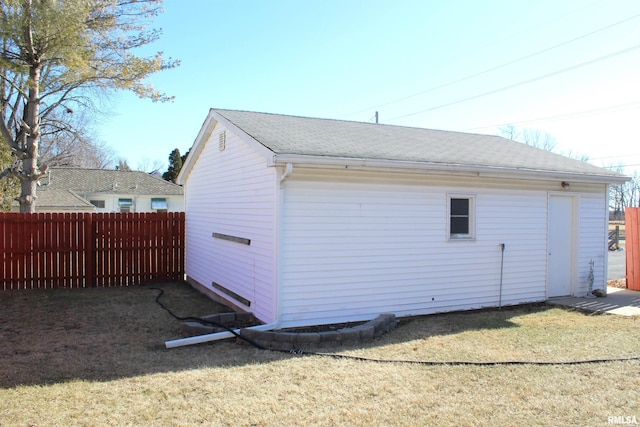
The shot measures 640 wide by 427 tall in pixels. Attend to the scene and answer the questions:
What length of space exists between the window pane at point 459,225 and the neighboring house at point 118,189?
1118 inches

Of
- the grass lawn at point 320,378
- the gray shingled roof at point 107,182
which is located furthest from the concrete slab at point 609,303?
the gray shingled roof at point 107,182

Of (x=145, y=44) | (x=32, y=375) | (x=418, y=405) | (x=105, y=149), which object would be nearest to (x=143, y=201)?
(x=105, y=149)

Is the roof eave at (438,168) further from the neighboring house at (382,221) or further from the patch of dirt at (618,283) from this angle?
the patch of dirt at (618,283)

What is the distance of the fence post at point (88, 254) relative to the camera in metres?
11.1

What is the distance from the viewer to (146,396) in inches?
172

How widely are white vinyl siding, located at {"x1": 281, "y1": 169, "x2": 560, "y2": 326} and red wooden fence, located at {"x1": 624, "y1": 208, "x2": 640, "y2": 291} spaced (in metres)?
3.75

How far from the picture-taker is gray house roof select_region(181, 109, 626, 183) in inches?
277

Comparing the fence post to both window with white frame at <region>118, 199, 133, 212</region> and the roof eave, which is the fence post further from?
window with white frame at <region>118, 199, 133, 212</region>

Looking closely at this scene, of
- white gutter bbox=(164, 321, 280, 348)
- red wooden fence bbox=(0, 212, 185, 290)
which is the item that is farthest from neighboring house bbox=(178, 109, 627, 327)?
red wooden fence bbox=(0, 212, 185, 290)

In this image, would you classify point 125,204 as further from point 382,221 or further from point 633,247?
point 633,247

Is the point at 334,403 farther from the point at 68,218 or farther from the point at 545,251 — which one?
the point at 68,218

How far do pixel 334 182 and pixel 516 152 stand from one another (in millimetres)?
5551

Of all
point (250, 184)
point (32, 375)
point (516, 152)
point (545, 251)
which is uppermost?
point (516, 152)

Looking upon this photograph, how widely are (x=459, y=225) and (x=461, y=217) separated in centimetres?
15
